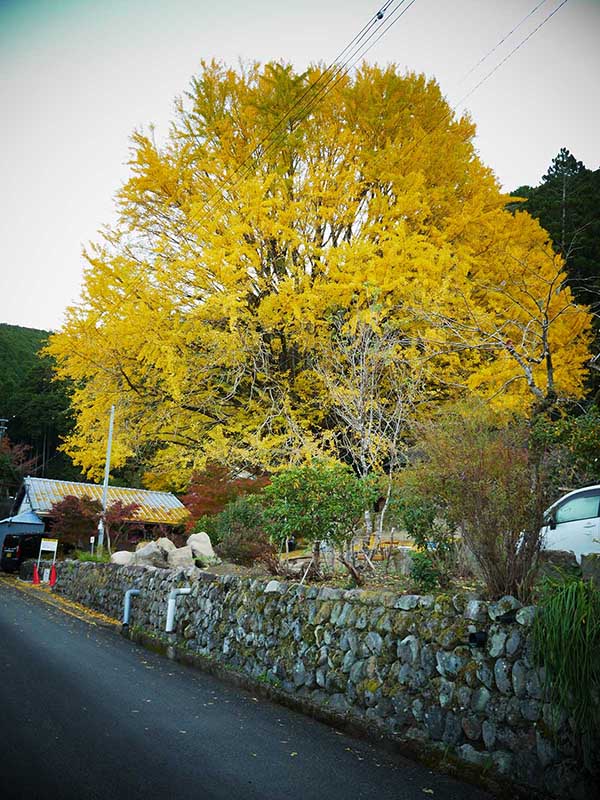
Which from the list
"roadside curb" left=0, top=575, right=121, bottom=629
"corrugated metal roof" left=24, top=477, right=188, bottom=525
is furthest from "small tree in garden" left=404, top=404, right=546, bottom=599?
"corrugated metal roof" left=24, top=477, right=188, bottom=525

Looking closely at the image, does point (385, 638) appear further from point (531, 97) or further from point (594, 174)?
point (594, 174)

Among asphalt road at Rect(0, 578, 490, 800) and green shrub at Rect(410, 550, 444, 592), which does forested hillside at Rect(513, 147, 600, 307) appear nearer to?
green shrub at Rect(410, 550, 444, 592)

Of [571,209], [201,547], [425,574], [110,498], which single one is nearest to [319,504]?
[425,574]

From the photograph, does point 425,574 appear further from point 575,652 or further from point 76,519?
point 76,519

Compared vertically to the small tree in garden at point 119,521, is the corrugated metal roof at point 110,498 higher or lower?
higher

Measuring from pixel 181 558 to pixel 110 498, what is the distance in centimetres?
1822

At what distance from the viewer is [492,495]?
19.4ft

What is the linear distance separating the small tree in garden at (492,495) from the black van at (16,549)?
85.1ft

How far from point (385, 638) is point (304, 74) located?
14138 millimetres

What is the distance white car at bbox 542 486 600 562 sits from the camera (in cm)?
861

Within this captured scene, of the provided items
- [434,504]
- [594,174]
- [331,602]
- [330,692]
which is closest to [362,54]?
[434,504]

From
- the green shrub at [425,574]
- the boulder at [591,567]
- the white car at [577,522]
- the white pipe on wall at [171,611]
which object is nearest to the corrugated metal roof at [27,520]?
the white pipe on wall at [171,611]

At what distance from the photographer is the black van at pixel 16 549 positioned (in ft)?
94.3

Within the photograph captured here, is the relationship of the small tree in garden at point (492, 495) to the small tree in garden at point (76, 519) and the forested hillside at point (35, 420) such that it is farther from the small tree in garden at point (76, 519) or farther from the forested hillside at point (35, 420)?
the forested hillside at point (35, 420)
